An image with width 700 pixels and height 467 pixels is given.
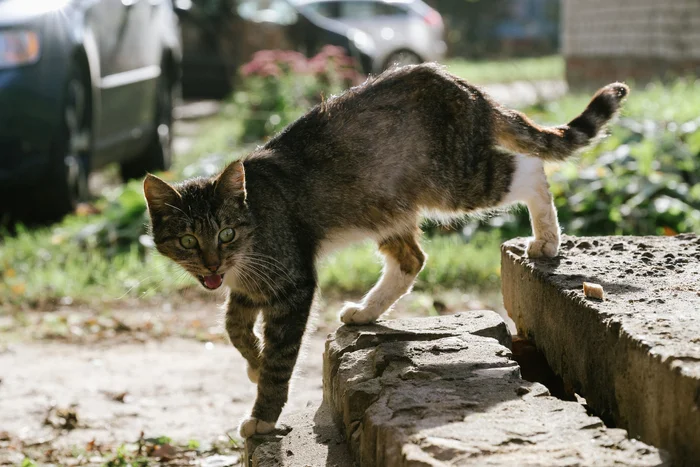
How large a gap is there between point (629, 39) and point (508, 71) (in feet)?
16.8

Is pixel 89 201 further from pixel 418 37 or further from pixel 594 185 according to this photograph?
pixel 418 37

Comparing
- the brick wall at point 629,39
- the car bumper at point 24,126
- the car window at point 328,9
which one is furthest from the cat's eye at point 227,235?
the car window at point 328,9

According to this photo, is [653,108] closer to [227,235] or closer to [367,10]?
[227,235]

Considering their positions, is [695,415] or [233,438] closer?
[695,415]

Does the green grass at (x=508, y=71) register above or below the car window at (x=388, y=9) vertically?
below

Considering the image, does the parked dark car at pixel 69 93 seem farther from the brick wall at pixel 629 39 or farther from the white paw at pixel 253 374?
the brick wall at pixel 629 39

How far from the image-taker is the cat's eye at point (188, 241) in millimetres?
3725

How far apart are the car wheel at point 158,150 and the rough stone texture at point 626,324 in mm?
6407

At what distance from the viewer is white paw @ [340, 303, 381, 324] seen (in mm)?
4082

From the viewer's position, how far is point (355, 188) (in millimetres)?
4031

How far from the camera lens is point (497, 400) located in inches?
113

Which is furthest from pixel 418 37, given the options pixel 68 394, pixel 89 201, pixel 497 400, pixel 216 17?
pixel 497 400

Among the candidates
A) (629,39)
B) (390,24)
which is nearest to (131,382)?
(629,39)

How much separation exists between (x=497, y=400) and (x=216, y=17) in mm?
16855
